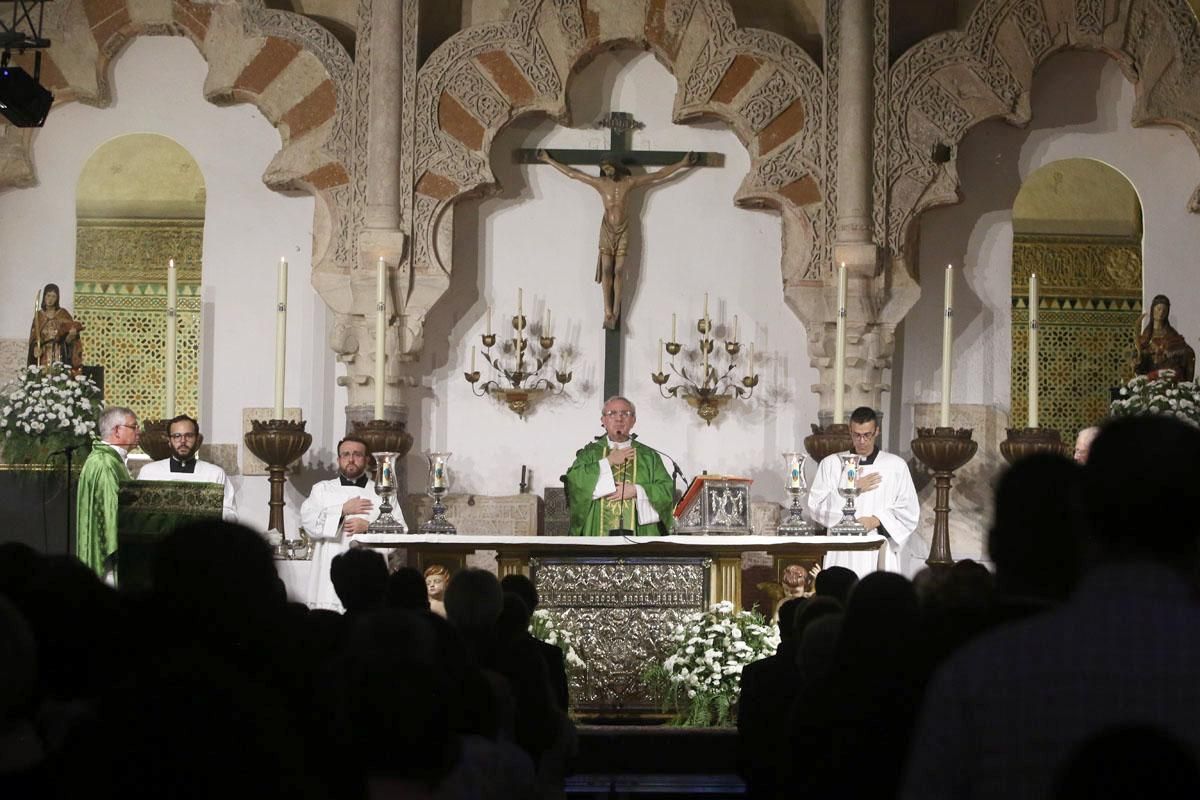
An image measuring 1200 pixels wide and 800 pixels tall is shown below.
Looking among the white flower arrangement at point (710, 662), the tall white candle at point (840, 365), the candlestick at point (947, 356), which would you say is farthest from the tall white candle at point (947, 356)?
the white flower arrangement at point (710, 662)

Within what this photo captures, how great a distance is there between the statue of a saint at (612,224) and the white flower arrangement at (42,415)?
3621 millimetres

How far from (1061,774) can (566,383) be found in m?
10.1

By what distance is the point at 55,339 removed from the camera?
11.4 meters

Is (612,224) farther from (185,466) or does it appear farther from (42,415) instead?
(42,415)

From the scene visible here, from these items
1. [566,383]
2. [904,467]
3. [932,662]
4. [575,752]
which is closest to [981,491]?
[904,467]

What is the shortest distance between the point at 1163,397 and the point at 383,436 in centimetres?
494

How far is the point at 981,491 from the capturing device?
38.6 ft

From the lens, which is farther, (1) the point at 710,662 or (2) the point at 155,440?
(2) the point at 155,440

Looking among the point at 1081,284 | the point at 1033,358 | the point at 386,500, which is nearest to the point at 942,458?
the point at 1033,358

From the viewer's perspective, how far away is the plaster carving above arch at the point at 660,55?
455 inches

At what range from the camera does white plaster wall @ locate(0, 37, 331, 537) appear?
11.9 m

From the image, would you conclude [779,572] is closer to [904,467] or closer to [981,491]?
[904,467]

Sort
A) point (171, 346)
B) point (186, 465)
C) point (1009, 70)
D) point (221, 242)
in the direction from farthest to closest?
point (221, 242) → point (1009, 70) → point (171, 346) → point (186, 465)

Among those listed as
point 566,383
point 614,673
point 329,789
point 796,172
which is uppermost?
point 796,172
